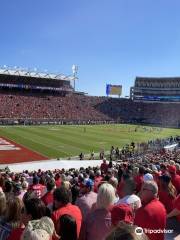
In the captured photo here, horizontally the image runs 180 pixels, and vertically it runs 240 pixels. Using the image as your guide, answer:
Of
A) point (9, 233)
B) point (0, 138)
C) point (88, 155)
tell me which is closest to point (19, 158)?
point (88, 155)

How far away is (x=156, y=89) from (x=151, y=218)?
103391mm

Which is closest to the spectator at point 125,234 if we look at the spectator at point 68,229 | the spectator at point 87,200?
the spectator at point 68,229

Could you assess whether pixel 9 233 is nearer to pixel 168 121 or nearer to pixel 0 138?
pixel 0 138

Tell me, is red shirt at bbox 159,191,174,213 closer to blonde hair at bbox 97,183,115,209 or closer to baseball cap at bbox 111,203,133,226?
blonde hair at bbox 97,183,115,209

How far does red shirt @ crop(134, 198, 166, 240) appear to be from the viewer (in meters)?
5.26

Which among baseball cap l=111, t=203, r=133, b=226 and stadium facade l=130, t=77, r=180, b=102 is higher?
stadium facade l=130, t=77, r=180, b=102

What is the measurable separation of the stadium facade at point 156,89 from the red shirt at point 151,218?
9931cm

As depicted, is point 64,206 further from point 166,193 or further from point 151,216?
point 166,193

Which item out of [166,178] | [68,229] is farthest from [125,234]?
[166,178]

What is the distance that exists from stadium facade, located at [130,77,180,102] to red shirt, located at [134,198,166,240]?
99.3 m

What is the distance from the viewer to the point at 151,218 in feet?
17.3

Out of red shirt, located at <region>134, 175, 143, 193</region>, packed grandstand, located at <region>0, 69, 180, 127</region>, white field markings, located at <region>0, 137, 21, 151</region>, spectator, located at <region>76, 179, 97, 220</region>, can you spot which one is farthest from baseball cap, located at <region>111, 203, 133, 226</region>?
packed grandstand, located at <region>0, 69, 180, 127</region>

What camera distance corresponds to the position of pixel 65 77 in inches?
3944

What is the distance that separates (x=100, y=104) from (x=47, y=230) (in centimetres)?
9555
